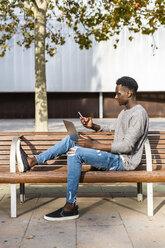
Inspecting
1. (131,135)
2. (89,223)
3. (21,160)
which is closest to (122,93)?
(131,135)

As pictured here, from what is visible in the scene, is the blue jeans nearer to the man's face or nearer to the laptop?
the laptop

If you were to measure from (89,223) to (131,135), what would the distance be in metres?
0.94

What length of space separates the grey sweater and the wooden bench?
14cm

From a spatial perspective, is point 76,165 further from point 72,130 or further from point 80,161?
point 72,130

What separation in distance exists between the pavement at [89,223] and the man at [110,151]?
245mm

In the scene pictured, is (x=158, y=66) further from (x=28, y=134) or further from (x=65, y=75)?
(x=28, y=134)

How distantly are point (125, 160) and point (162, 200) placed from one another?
1015mm

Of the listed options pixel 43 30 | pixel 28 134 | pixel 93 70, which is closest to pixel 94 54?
pixel 93 70

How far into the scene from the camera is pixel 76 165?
3719mm

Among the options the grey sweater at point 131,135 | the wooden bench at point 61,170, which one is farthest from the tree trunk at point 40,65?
the grey sweater at point 131,135

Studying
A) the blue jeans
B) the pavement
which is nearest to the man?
the blue jeans

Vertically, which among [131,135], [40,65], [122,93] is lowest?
[131,135]

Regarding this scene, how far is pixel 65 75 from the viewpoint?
105 ft

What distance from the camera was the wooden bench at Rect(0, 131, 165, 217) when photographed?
378cm
